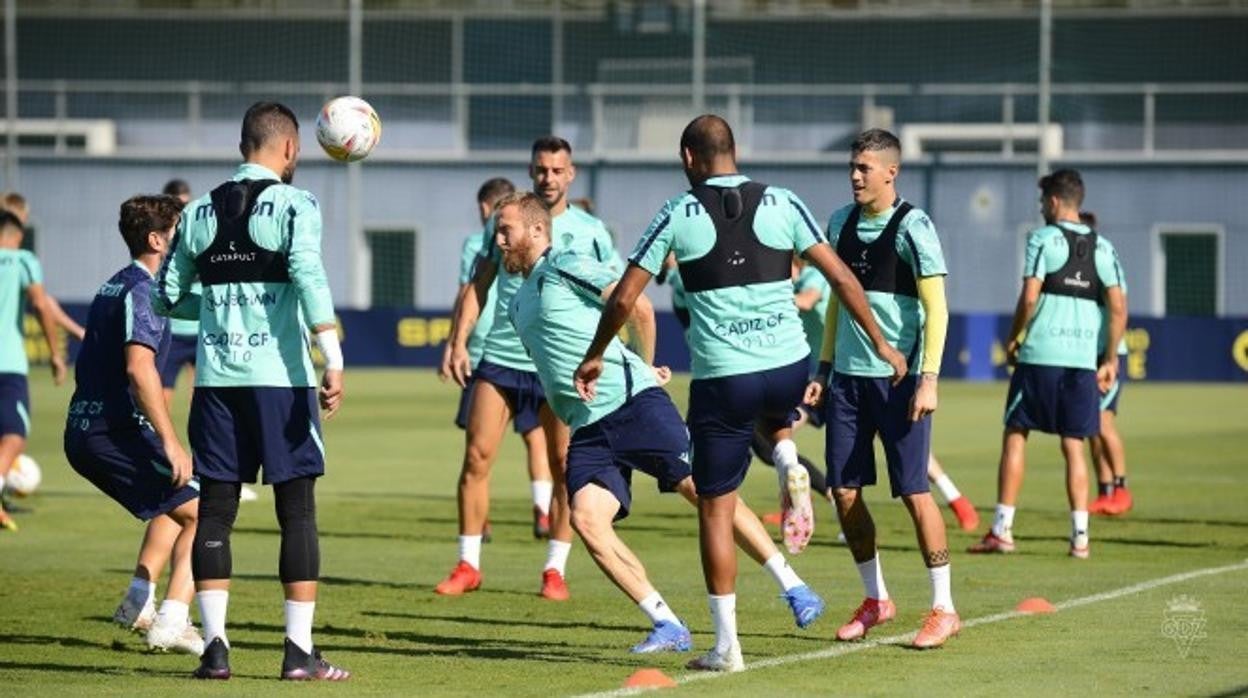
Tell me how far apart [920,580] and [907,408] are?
272 centimetres

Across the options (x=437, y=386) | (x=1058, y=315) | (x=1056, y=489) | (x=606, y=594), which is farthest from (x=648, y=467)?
(x=437, y=386)

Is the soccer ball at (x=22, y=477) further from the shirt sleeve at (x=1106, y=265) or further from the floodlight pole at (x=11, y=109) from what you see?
the floodlight pole at (x=11, y=109)

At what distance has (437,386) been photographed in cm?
3600

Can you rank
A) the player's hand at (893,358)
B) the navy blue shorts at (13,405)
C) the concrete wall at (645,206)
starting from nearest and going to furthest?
the player's hand at (893,358) → the navy blue shorts at (13,405) → the concrete wall at (645,206)

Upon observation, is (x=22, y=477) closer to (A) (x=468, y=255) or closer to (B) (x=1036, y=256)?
(A) (x=468, y=255)

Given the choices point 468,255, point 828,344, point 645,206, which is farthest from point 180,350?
point 645,206

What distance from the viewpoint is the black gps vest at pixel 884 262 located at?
10828 millimetres

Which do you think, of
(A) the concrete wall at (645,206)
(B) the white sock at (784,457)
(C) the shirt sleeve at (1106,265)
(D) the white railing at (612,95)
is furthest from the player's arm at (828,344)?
(A) the concrete wall at (645,206)

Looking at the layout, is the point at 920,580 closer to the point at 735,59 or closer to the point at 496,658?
the point at 496,658

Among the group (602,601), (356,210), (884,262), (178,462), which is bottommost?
(602,601)

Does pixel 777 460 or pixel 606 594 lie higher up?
pixel 777 460

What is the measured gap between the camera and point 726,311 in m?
9.59

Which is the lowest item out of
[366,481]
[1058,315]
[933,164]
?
[366,481]

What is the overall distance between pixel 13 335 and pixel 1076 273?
25.5 ft
